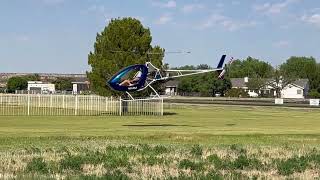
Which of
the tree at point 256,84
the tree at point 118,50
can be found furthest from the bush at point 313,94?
the tree at point 118,50

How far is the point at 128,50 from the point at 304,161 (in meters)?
42.8

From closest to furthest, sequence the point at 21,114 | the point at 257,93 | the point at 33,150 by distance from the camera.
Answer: the point at 33,150 < the point at 21,114 < the point at 257,93

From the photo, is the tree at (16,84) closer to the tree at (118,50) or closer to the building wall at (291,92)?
the building wall at (291,92)

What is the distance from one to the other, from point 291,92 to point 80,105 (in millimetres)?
106478

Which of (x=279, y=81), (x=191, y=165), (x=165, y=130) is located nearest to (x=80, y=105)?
(x=165, y=130)

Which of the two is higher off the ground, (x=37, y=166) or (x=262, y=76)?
(x=262, y=76)

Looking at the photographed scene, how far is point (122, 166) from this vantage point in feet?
43.8

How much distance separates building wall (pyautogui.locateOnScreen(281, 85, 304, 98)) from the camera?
153925 mm

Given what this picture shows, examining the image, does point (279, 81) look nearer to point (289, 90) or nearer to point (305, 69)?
point (289, 90)

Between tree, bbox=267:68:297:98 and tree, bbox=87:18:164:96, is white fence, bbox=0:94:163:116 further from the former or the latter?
tree, bbox=267:68:297:98

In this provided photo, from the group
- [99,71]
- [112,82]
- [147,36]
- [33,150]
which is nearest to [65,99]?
[99,71]

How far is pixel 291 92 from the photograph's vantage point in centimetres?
15562

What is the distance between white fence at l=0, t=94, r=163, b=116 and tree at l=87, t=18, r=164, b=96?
1380 mm

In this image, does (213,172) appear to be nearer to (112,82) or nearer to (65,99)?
(112,82)
